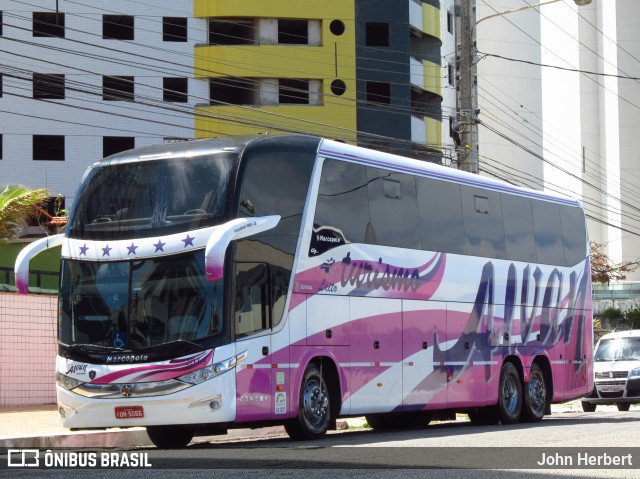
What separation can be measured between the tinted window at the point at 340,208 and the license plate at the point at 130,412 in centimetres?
330

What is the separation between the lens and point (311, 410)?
1772 cm

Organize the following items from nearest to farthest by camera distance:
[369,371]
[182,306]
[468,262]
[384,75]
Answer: [182,306], [369,371], [468,262], [384,75]

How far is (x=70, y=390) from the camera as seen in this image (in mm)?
16656

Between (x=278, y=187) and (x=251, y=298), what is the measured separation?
1.58 metres

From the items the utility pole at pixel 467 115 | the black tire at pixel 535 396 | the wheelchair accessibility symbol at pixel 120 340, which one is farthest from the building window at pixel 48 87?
the wheelchair accessibility symbol at pixel 120 340

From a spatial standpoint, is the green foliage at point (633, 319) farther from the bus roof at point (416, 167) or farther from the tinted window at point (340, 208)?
the tinted window at point (340, 208)

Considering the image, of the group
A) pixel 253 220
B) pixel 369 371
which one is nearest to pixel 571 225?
pixel 369 371

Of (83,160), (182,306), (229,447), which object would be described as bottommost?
(229,447)

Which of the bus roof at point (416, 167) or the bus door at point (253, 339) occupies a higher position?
the bus roof at point (416, 167)

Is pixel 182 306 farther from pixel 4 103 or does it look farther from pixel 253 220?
pixel 4 103

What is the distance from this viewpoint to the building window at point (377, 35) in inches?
2147

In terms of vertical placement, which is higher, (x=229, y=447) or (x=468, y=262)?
(x=468, y=262)

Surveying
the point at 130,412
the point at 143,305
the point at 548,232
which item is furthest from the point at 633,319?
the point at 130,412

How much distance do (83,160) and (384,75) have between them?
13.2 m
